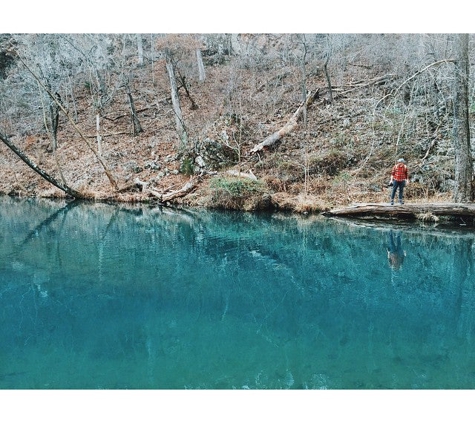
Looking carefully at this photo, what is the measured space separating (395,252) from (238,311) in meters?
4.03

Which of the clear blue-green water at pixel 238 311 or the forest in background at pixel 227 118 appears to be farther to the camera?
the forest in background at pixel 227 118

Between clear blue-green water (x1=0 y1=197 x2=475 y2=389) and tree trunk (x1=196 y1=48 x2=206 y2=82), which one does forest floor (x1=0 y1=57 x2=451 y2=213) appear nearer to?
tree trunk (x1=196 y1=48 x2=206 y2=82)

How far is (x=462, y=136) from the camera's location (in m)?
9.73

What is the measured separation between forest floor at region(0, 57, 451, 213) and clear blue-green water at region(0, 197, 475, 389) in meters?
3.50

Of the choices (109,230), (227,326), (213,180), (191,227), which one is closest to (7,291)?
(227,326)

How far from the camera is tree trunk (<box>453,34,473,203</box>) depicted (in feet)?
30.8

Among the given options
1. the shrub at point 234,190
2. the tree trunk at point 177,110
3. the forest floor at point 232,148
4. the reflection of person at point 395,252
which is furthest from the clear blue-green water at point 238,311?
the tree trunk at point 177,110

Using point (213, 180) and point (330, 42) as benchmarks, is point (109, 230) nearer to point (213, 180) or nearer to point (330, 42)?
point (213, 180)

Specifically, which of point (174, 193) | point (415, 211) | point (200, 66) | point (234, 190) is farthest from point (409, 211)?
point (200, 66)

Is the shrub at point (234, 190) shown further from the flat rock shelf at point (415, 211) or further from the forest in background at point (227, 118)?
the flat rock shelf at point (415, 211)

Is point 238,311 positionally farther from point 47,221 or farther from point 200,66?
point 200,66

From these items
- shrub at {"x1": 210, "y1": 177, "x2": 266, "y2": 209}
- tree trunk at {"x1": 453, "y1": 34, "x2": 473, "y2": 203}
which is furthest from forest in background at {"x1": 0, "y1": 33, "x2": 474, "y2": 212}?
tree trunk at {"x1": 453, "y1": 34, "x2": 473, "y2": 203}

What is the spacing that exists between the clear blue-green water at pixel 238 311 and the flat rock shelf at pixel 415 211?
40.8 inches

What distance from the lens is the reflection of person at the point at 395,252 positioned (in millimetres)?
7172
